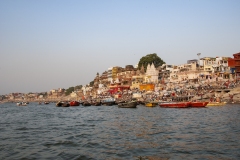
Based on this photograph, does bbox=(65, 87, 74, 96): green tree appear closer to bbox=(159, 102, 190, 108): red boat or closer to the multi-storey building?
the multi-storey building

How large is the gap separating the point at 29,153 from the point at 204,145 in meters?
8.77

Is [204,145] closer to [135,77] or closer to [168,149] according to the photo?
[168,149]

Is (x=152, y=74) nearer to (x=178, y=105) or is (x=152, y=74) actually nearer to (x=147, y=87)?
(x=147, y=87)

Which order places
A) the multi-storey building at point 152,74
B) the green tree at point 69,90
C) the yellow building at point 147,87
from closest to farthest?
the yellow building at point 147,87
the multi-storey building at point 152,74
the green tree at point 69,90

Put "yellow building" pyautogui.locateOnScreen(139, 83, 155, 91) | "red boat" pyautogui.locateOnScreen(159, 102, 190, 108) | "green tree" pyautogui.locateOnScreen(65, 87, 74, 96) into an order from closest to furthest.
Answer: "red boat" pyautogui.locateOnScreen(159, 102, 190, 108)
"yellow building" pyautogui.locateOnScreen(139, 83, 155, 91)
"green tree" pyautogui.locateOnScreen(65, 87, 74, 96)

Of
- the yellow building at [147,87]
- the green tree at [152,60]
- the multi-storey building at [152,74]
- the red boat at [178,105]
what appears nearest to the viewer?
the red boat at [178,105]

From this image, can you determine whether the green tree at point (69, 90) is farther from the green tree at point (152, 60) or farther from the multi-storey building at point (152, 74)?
the multi-storey building at point (152, 74)

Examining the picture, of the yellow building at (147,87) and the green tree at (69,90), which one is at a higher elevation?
the green tree at (69,90)

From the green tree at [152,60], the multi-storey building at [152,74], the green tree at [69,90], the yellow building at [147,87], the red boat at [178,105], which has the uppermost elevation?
the green tree at [152,60]

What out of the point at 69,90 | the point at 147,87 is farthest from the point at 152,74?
the point at 69,90

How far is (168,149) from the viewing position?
40.5ft

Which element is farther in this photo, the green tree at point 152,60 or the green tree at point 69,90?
the green tree at point 69,90

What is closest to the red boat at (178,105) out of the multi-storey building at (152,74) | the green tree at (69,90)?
the multi-storey building at (152,74)

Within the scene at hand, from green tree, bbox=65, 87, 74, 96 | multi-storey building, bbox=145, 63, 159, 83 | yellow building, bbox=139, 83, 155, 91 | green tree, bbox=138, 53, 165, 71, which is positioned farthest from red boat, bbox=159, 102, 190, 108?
green tree, bbox=65, 87, 74, 96
